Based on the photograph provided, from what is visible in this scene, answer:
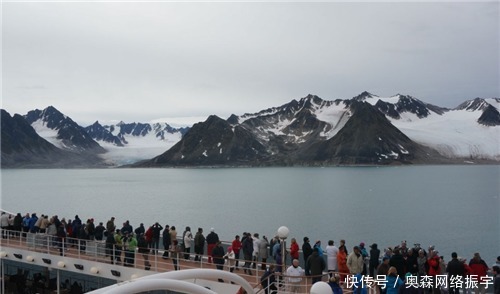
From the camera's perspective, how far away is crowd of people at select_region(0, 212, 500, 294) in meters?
12.2

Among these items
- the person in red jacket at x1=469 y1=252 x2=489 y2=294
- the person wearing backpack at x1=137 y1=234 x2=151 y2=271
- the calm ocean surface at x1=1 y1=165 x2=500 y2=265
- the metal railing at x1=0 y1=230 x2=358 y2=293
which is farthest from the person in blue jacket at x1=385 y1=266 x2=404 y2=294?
the calm ocean surface at x1=1 y1=165 x2=500 y2=265

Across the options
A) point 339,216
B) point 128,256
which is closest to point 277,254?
point 128,256

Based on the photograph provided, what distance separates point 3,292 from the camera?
18.8 meters

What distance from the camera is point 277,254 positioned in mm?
14297

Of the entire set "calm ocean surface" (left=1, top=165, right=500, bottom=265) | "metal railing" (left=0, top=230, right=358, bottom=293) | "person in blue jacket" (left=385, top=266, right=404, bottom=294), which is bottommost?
"calm ocean surface" (left=1, top=165, right=500, bottom=265)

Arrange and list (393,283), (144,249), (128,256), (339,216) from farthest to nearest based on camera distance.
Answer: (339,216)
(128,256)
(144,249)
(393,283)

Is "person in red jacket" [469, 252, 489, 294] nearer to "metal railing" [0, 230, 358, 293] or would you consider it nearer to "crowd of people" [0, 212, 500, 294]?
"crowd of people" [0, 212, 500, 294]

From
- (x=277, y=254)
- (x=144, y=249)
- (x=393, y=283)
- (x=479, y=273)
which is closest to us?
(x=393, y=283)

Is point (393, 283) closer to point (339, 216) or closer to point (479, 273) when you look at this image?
point (479, 273)

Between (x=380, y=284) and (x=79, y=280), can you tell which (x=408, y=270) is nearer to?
(x=380, y=284)

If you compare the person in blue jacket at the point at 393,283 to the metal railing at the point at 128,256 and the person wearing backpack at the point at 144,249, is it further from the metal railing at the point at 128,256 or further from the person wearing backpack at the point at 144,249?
the person wearing backpack at the point at 144,249

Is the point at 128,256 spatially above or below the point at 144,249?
below

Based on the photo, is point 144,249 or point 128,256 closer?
point 144,249

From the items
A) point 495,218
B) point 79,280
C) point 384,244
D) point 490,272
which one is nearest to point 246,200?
point 495,218
